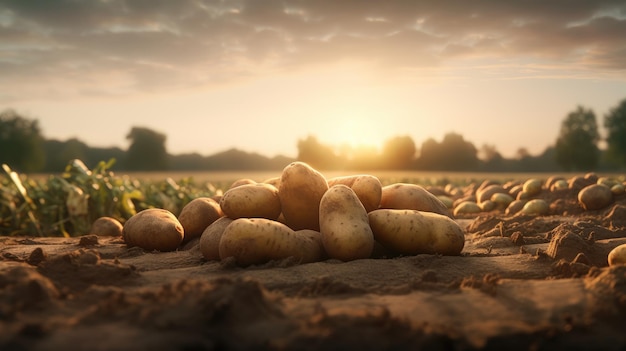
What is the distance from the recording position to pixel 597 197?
9320 millimetres

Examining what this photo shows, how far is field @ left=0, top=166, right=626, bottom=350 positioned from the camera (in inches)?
96.2

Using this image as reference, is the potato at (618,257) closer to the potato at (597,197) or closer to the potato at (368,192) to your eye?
the potato at (368,192)

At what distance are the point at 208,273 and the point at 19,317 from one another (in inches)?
62.6

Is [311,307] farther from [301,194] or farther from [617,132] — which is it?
[617,132]

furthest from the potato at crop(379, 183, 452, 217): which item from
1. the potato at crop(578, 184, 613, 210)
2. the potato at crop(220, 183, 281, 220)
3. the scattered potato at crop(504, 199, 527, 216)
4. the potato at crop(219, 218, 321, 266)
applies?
the scattered potato at crop(504, 199, 527, 216)

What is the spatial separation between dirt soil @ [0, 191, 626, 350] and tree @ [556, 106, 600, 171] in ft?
165

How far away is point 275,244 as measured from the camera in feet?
14.5

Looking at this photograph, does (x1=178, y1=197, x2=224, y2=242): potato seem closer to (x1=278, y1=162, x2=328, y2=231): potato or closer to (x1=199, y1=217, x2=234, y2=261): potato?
(x1=199, y1=217, x2=234, y2=261): potato

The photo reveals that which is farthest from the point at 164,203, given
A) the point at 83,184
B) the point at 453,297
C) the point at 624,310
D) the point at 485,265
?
the point at 624,310

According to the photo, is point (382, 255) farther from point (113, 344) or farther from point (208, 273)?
point (113, 344)

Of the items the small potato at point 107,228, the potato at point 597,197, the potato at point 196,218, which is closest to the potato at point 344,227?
the potato at point 196,218

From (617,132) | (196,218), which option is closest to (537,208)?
(196,218)

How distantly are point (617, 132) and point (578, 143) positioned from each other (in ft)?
10.6

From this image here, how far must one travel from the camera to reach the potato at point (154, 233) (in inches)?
220
